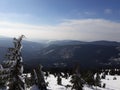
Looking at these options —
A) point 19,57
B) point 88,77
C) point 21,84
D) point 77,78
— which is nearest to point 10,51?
point 19,57

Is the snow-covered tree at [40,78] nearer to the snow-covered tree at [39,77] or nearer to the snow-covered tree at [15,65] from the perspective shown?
the snow-covered tree at [39,77]

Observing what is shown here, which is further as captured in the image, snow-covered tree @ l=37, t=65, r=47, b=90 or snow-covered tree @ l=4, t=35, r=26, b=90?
snow-covered tree @ l=37, t=65, r=47, b=90

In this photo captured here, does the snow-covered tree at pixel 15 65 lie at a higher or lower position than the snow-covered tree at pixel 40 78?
higher

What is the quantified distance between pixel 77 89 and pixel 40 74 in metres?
9.02

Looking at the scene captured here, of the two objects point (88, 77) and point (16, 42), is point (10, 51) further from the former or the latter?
point (88, 77)

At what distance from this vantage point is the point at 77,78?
169 ft

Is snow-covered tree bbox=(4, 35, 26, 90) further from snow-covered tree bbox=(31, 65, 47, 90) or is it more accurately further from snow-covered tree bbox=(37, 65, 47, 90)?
snow-covered tree bbox=(37, 65, 47, 90)

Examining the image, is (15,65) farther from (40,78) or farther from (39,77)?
(40,78)

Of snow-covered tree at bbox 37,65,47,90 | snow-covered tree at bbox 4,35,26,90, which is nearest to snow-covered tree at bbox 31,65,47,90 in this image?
snow-covered tree at bbox 37,65,47,90

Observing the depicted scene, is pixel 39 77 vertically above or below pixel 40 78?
above

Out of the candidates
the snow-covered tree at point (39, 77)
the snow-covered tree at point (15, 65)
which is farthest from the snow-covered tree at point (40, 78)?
the snow-covered tree at point (15, 65)

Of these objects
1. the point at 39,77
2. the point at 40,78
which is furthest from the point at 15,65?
the point at 40,78

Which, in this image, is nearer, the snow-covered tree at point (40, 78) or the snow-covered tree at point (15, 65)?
the snow-covered tree at point (15, 65)

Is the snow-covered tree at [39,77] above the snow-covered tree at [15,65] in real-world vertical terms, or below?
below
